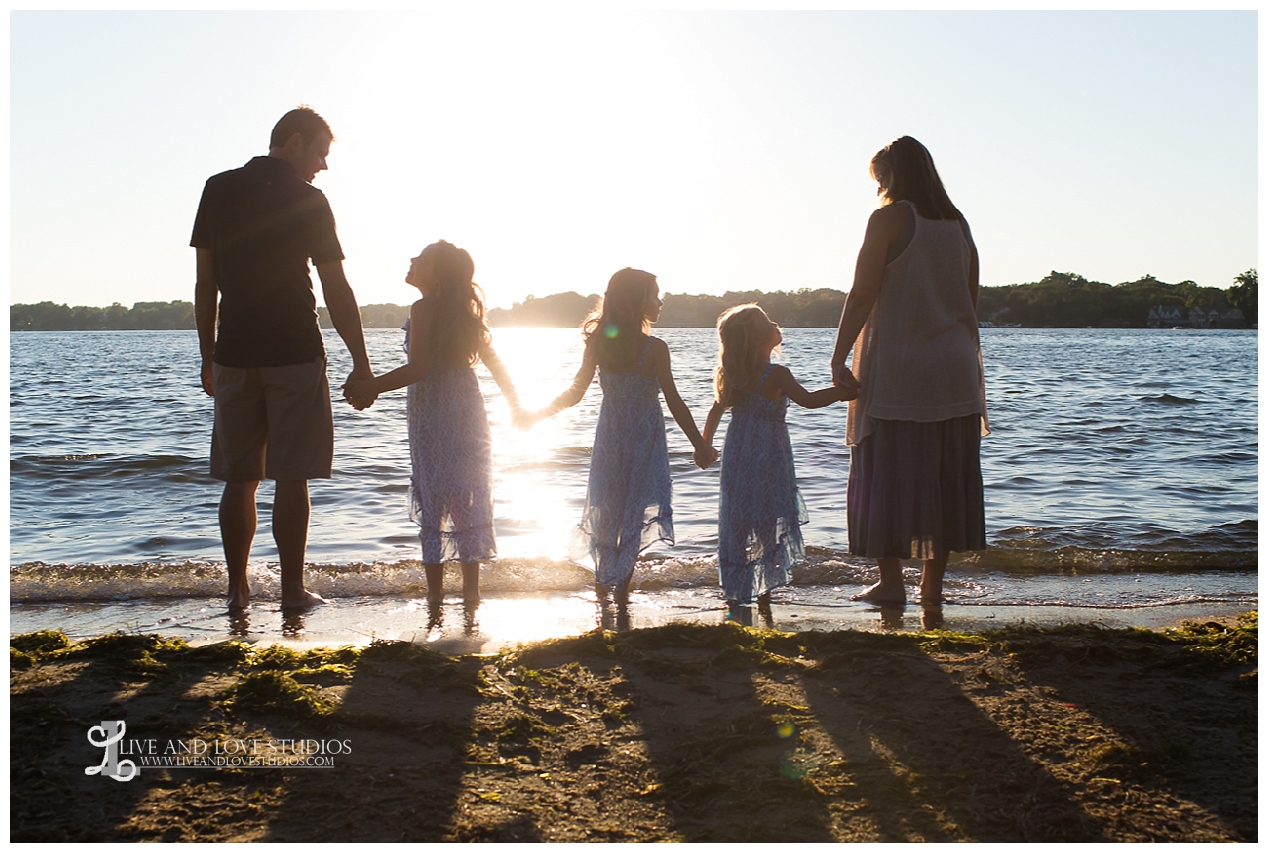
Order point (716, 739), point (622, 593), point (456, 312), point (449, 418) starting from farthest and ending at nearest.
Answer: point (622, 593) < point (449, 418) < point (456, 312) < point (716, 739)

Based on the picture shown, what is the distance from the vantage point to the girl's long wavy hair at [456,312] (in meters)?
4.55

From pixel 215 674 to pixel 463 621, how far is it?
1567 millimetres

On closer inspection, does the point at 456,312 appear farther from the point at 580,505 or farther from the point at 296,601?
the point at 580,505

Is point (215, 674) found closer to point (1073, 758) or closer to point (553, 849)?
point (553, 849)

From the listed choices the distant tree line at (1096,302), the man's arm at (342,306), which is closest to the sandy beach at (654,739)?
the man's arm at (342,306)

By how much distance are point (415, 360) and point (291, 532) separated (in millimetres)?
1011

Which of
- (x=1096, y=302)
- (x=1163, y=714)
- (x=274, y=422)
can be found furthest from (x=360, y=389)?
(x=1096, y=302)

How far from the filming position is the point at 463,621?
179 inches

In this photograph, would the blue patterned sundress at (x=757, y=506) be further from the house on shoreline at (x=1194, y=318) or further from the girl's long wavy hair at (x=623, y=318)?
the house on shoreline at (x=1194, y=318)

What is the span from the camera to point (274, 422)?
164 inches

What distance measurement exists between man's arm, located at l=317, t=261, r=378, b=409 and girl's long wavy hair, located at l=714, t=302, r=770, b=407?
5.72 feet

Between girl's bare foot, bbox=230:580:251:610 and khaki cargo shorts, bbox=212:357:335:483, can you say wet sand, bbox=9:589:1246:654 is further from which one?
khaki cargo shorts, bbox=212:357:335:483

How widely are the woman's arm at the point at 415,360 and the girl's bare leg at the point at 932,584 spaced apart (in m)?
2.71

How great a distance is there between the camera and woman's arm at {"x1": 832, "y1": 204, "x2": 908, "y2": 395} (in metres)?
4.11
